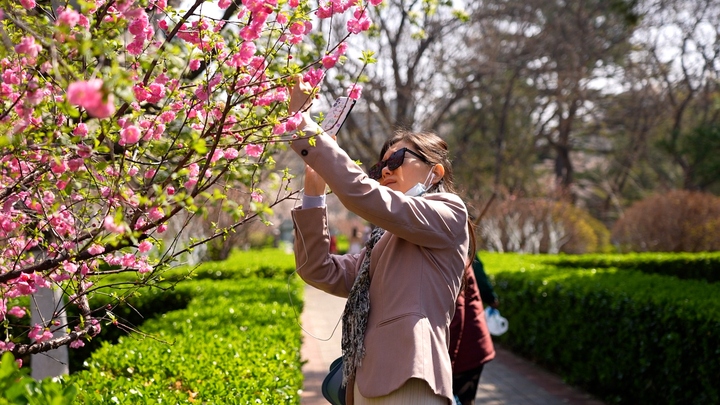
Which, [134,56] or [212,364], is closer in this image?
[134,56]

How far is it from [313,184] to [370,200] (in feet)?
1.19

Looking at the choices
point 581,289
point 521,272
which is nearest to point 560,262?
point 521,272

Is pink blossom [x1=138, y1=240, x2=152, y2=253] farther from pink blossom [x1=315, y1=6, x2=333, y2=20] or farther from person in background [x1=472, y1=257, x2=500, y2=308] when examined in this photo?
person in background [x1=472, y1=257, x2=500, y2=308]

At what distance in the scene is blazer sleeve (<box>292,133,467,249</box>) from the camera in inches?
68.0

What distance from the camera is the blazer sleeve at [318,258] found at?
82.2 inches

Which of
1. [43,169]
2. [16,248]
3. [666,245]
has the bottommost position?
[666,245]

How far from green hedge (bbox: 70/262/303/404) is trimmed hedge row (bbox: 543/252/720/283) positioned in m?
8.28

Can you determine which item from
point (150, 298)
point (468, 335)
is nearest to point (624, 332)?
point (468, 335)

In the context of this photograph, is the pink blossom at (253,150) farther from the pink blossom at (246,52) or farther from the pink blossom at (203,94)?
the pink blossom at (246,52)

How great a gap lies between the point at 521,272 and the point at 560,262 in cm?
385

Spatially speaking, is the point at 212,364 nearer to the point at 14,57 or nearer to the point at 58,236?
the point at 58,236

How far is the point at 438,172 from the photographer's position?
2.30 m

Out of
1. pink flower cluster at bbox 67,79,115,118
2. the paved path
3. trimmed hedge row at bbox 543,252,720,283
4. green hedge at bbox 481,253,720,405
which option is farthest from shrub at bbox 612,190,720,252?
pink flower cluster at bbox 67,79,115,118

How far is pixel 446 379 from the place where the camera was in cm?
191
